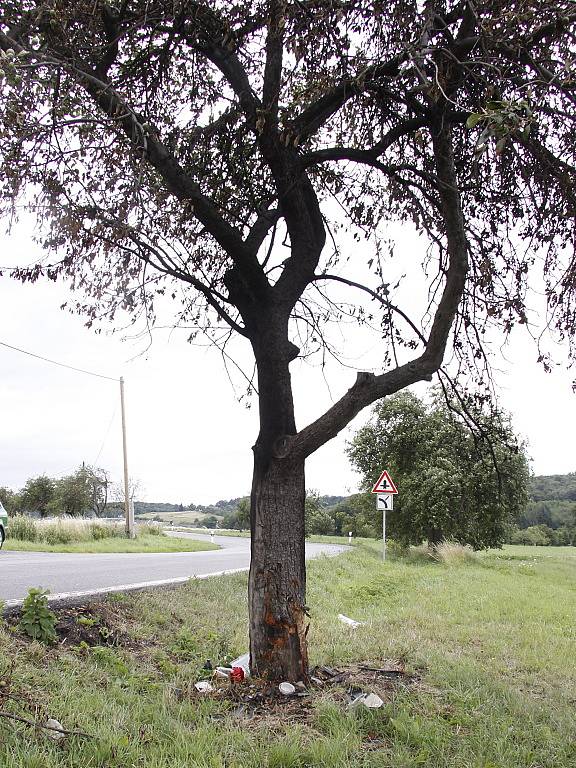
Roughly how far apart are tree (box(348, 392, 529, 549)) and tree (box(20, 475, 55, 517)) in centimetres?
4599

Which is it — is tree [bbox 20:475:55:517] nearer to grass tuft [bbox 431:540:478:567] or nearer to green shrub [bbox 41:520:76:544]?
Answer: green shrub [bbox 41:520:76:544]

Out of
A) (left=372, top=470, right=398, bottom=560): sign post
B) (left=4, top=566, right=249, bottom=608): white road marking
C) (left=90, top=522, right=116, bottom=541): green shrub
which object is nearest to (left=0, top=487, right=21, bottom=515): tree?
(left=90, top=522, right=116, bottom=541): green shrub

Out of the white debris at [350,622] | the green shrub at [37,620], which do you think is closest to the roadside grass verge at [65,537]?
the white debris at [350,622]

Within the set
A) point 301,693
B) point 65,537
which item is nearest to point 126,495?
point 65,537

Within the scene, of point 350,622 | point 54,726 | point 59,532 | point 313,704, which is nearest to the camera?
point 54,726

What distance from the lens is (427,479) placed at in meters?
25.2

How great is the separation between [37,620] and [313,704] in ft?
7.96

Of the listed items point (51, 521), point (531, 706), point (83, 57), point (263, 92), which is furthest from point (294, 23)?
point (51, 521)

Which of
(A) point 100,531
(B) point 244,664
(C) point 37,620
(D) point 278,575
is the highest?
(D) point 278,575

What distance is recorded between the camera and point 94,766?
310cm

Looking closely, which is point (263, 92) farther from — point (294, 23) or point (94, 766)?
point (94, 766)

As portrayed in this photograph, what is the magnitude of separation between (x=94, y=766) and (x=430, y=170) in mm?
5534

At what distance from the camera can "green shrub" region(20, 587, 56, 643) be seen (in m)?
5.02

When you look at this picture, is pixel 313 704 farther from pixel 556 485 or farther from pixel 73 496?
pixel 73 496
